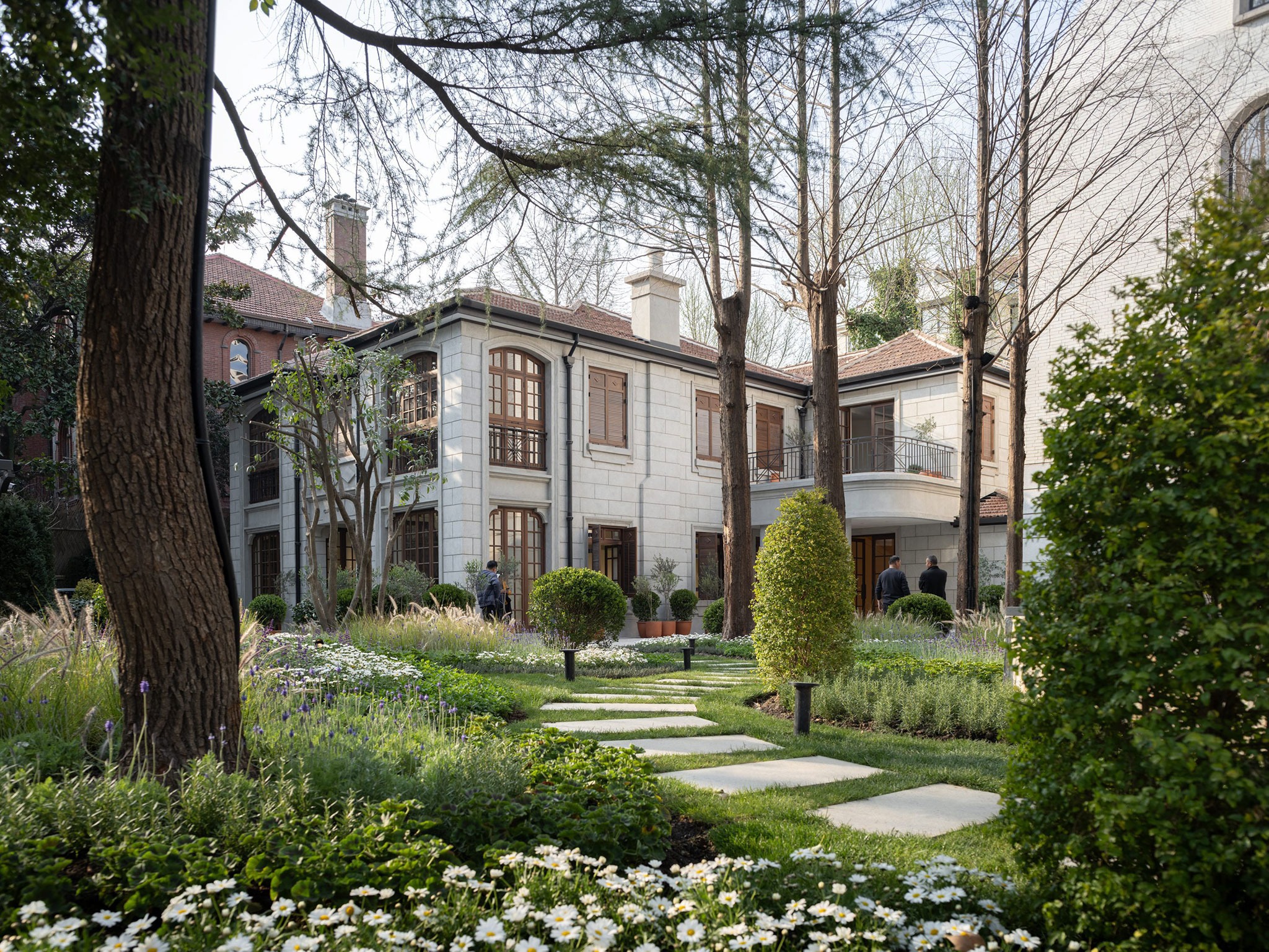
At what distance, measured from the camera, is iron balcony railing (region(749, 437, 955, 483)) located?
22.1m

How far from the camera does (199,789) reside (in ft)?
9.79

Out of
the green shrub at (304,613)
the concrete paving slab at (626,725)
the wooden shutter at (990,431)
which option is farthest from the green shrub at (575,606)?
the wooden shutter at (990,431)

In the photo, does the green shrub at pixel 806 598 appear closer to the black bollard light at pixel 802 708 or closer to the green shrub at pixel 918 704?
the green shrub at pixel 918 704

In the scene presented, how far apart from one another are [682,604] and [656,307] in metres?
7.33

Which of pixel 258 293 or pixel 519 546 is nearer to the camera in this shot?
pixel 519 546

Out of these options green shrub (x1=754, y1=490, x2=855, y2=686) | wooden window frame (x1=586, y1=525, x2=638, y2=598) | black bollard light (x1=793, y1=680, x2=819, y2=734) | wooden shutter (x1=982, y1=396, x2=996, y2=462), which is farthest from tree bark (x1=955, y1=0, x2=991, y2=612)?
wooden shutter (x1=982, y1=396, x2=996, y2=462)

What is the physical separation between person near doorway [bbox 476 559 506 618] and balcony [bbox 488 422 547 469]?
300 cm

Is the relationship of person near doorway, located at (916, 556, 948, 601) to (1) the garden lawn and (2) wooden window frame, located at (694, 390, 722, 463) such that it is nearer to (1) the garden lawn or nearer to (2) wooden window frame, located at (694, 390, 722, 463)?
(2) wooden window frame, located at (694, 390, 722, 463)

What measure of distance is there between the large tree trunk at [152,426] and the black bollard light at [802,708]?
3766 mm

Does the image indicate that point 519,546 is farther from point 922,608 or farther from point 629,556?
point 922,608

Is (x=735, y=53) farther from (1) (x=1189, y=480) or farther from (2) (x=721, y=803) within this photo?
(2) (x=721, y=803)

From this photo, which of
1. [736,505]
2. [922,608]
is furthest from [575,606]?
[922,608]

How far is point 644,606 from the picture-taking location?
19203 mm

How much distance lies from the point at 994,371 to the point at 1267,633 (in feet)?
76.4
